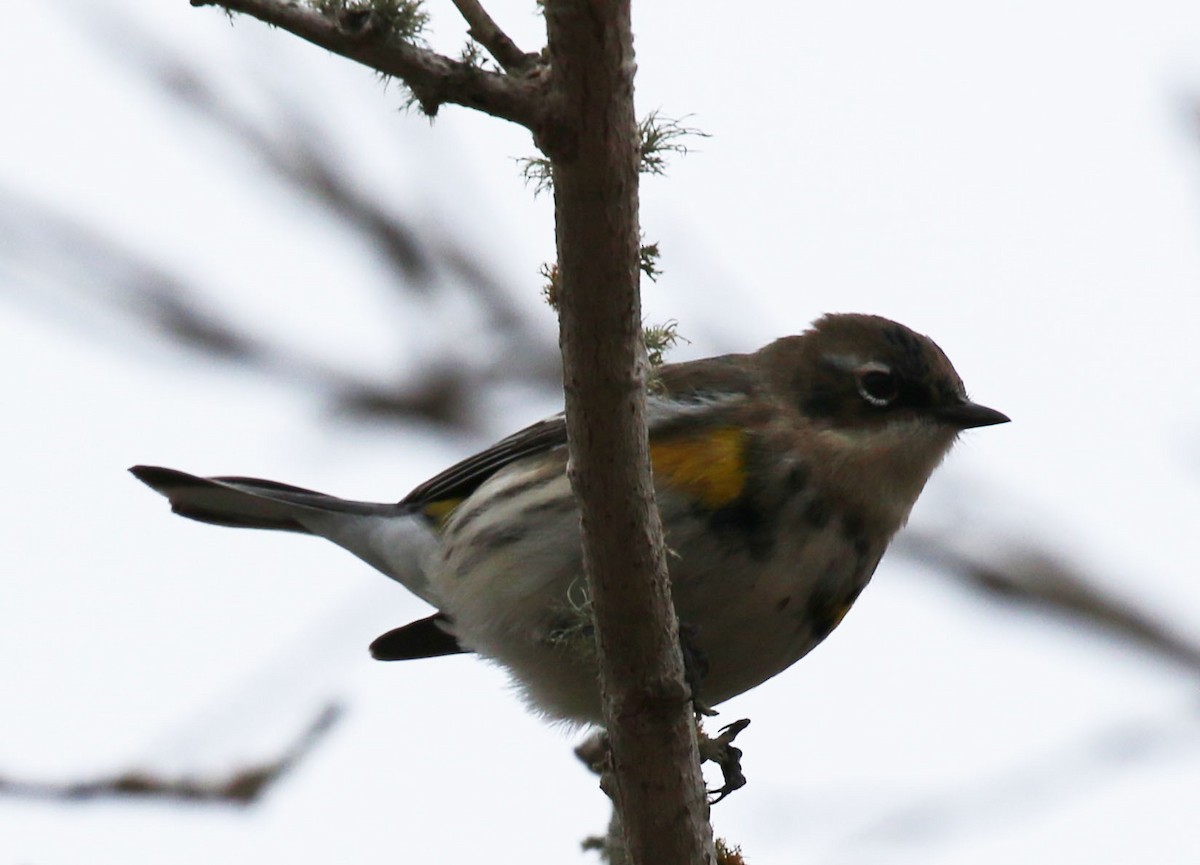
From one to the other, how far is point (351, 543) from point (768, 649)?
80.4 inches

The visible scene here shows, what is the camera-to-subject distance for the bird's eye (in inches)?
228

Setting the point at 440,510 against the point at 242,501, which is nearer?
the point at 440,510

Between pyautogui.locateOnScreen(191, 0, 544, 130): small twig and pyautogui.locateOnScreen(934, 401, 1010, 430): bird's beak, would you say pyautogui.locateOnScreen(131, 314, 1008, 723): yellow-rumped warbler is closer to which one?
pyautogui.locateOnScreen(934, 401, 1010, 430): bird's beak

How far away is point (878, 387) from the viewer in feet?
19.2

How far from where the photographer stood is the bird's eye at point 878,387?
580 centimetres

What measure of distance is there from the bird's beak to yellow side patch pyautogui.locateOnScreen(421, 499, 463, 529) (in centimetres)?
198

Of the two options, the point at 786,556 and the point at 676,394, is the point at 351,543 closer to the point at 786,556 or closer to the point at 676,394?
the point at 676,394

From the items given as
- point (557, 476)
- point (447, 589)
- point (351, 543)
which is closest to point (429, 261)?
point (557, 476)

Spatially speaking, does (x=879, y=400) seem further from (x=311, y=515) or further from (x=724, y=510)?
(x=311, y=515)

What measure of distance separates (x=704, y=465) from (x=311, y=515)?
223 cm

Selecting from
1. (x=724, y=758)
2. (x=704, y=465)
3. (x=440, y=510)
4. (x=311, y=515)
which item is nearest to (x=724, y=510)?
(x=704, y=465)

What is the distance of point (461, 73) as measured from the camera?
8.92 feet

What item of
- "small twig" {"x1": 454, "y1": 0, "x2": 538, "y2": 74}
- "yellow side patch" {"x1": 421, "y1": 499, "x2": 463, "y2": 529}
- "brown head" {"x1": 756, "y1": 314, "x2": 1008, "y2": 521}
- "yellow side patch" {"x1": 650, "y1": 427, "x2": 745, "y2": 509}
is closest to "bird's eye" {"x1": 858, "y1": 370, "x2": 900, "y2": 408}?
"brown head" {"x1": 756, "y1": 314, "x2": 1008, "y2": 521}

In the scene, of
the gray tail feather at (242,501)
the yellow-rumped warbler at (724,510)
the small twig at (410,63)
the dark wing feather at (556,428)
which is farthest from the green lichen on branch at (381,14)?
the gray tail feather at (242,501)
